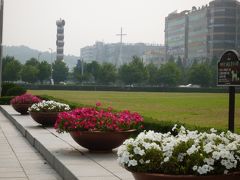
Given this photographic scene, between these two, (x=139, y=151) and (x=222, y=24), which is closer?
(x=139, y=151)

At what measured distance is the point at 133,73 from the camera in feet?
388

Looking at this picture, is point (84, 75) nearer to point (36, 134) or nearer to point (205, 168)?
point (36, 134)

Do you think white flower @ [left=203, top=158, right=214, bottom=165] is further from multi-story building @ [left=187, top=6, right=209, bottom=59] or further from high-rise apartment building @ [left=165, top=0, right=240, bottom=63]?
multi-story building @ [left=187, top=6, right=209, bottom=59]

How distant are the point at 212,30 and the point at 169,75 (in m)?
47.9

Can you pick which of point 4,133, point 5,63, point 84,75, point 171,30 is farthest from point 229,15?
point 4,133

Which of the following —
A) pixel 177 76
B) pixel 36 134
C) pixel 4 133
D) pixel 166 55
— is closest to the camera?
pixel 36 134

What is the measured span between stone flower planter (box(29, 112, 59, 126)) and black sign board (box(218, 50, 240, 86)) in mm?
7916

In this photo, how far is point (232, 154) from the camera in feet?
17.1

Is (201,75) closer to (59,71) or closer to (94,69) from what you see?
(94,69)

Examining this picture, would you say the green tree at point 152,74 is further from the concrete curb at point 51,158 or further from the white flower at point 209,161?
the white flower at point 209,161

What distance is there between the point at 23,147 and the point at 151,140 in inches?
284

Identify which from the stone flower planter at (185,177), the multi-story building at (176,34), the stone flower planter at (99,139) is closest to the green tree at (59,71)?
the multi-story building at (176,34)

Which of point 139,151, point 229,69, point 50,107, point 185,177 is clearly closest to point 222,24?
point 50,107

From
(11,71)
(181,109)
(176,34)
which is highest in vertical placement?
(176,34)
